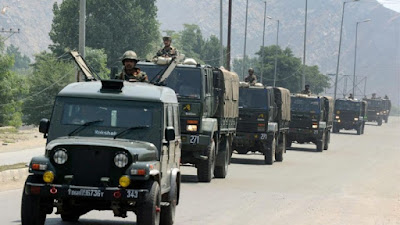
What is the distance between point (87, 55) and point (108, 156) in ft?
278

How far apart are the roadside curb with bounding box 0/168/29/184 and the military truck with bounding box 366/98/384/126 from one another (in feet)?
292

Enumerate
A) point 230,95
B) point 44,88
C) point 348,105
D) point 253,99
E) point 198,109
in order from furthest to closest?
point 44,88 → point 348,105 → point 253,99 → point 230,95 → point 198,109

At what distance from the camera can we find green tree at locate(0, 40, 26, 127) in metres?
72.2

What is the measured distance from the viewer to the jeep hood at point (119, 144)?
11545 mm

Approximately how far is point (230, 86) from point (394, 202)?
6.81 metres

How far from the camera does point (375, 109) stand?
367 ft

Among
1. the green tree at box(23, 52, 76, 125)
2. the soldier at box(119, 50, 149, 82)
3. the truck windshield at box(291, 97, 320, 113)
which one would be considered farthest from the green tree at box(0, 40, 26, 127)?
the soldier at box(119, 50, 149, 82)

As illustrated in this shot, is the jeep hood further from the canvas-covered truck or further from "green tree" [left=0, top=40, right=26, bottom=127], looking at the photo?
"green tree" [left=0, top=40, right=26, bottom=127]

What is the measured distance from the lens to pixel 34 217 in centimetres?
1134

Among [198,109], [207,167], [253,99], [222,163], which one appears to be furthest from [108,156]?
[253,99]

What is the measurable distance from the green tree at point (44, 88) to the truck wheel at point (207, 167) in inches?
2433

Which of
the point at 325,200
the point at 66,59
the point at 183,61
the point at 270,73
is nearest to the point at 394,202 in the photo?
the point at 325,200

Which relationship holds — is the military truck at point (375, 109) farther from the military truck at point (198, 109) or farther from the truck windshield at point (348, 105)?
the military truck at point (198, 109)

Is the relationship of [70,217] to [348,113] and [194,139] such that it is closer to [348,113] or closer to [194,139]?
[194,139]
